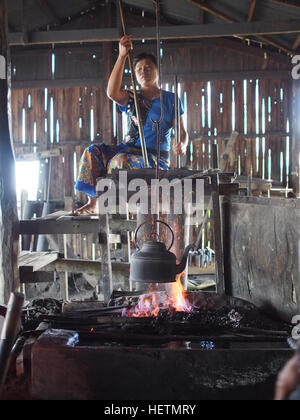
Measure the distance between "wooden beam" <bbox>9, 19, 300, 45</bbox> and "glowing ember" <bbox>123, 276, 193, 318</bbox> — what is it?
3984 millimetres

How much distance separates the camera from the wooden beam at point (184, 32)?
21.0 feet

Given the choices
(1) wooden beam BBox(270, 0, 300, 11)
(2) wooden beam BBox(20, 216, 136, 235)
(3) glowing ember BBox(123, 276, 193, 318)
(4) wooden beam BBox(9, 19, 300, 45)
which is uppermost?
(1) wooden beam BBox(270, 0, 300, 11)

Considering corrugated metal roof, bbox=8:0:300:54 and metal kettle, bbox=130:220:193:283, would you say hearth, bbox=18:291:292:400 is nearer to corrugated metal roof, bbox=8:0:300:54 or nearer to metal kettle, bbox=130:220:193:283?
metal kettle, bbox=130:220:193:283

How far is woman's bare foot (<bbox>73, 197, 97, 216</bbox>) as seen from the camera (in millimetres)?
4885

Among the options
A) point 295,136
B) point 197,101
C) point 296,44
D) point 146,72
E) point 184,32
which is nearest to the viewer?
point 146,72

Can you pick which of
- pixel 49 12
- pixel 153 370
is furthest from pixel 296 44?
pixel 153 370

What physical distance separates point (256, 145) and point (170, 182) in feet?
Answer: 22.6

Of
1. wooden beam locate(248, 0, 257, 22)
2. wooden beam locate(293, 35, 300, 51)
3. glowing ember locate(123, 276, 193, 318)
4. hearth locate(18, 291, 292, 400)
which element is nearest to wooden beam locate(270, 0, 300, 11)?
wooden beam locate(248, 0, 257, 22)

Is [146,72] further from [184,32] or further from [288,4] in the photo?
[288,4]

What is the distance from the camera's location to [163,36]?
6.75 metres

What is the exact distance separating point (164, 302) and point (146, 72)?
2337mm

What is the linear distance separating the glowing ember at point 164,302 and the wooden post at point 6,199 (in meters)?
1.09

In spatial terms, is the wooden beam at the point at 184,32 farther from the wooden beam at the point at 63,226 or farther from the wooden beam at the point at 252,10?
the wooden beam at the point at 63,226

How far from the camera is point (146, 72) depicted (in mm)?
4715
